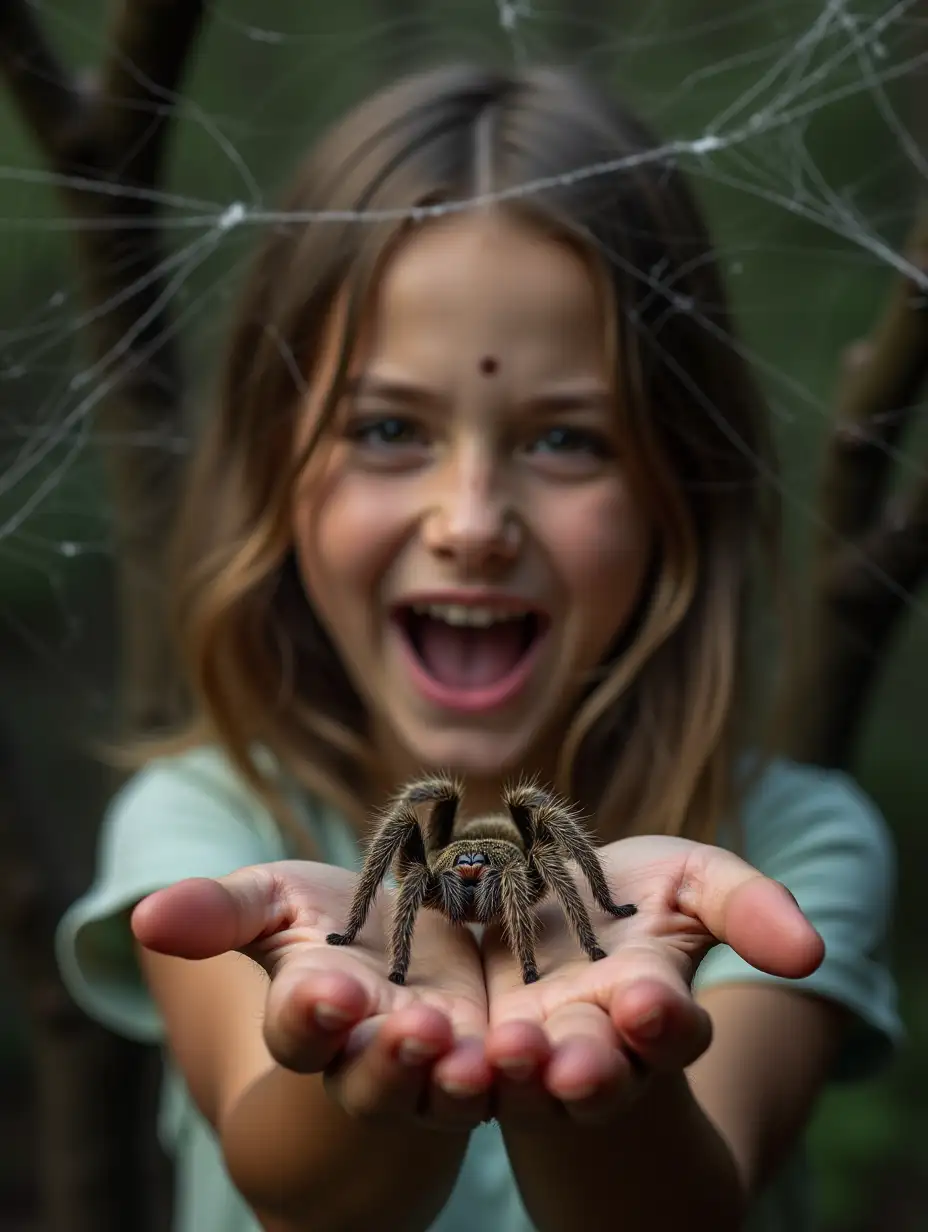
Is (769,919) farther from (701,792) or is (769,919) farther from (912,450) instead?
(912,450)

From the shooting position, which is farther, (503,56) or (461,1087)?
(503,56)

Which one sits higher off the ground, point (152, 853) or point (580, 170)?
point (580, 170)

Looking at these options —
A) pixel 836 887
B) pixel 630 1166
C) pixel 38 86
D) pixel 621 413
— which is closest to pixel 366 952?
pixel 630 1166

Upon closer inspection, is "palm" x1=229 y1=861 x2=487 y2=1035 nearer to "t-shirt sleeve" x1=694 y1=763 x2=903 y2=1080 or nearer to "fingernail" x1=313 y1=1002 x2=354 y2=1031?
"fingernail" x1=313 y1=1002 x2=354 y2=1031

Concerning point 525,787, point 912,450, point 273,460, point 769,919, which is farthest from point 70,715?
point 769,919

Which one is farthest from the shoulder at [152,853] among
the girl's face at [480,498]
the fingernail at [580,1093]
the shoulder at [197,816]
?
the fingernail at [580,1093]

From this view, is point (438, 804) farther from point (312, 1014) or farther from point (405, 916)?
point (312, 1014)

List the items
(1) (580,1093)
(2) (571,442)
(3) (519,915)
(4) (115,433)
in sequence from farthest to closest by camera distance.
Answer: (4) (115,433) → (2) (571,442) → (3) (519,915) → (1) (580,1093)
